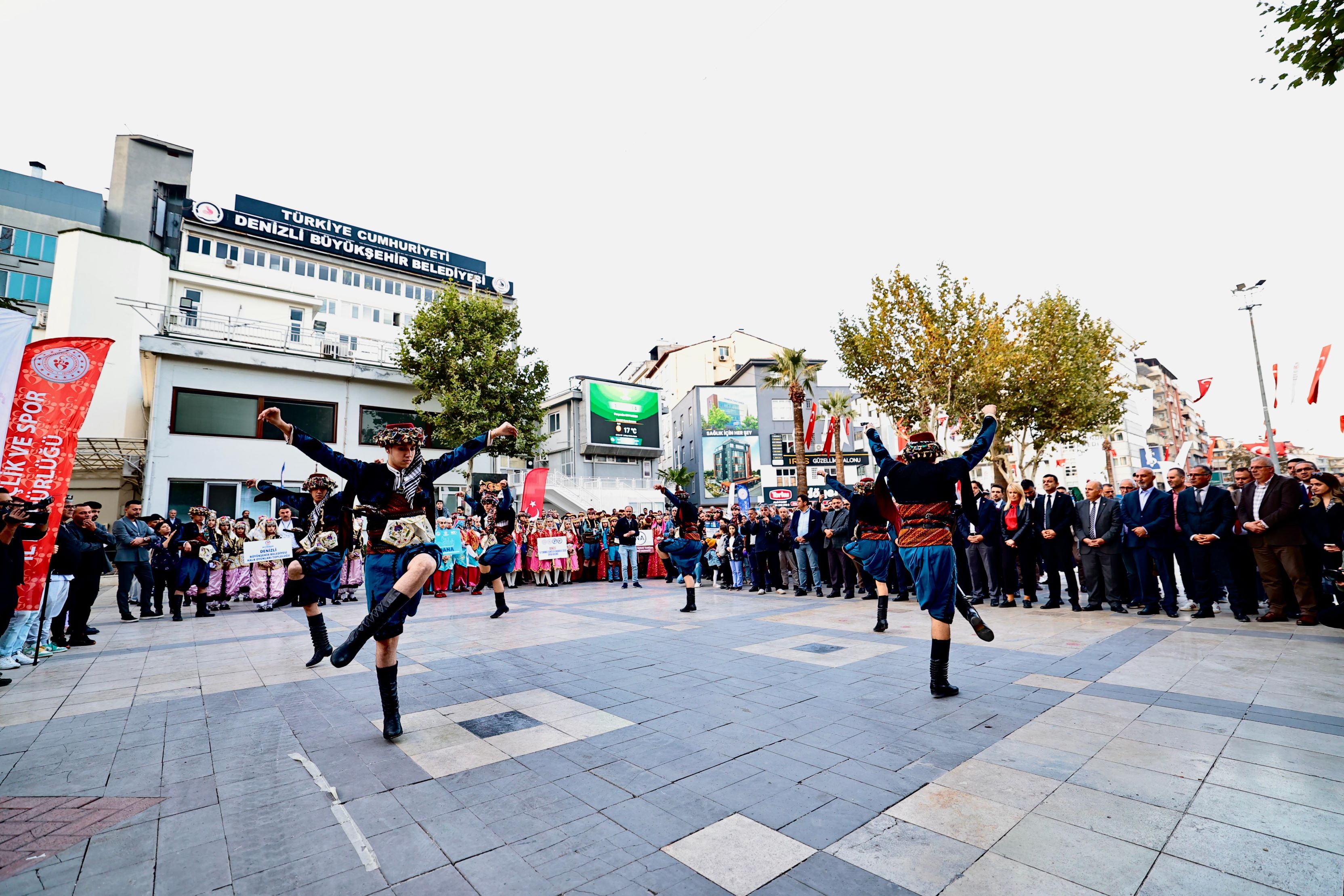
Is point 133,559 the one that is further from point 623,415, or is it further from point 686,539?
point 623,415

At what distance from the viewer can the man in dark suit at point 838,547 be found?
43.0ft

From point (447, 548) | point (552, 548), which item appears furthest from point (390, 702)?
point (552, 548)

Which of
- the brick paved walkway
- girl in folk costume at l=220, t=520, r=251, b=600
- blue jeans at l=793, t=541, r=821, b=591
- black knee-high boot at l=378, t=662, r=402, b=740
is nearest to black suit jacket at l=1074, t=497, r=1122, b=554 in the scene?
the brick paved walkway

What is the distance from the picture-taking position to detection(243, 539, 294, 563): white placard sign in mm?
13320

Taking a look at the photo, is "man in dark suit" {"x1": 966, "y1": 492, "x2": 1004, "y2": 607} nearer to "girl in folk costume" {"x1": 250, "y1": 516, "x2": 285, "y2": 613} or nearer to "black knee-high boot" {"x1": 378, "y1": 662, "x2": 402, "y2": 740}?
"black knee-high boot" {"x1": 378, "y1": 662, "x2": 402, "y2": 740}

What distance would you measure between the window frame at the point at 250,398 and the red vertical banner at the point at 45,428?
51.8 feet

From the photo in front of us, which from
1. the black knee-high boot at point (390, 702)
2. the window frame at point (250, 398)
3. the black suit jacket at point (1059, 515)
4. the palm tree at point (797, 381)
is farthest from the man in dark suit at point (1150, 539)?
the window frame at point (250, 398)

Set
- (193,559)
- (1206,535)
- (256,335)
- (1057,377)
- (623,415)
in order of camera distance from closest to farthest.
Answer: (1206,535)
(193,559)
(1057,377)
(256,335)
(623,415)

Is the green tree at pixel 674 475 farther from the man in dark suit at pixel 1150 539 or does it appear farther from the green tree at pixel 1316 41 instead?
the green tree at pixel 1316 41

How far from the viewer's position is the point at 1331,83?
20.0 ft

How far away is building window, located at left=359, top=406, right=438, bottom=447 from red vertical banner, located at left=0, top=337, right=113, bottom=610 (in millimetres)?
19797

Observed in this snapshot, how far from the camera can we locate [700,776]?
3562 millimetres

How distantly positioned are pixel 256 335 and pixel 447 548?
17.7 metres

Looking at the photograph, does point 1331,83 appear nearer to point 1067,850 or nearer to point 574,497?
point 1067,850
